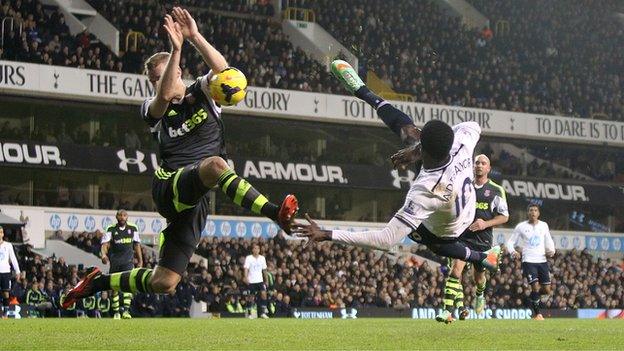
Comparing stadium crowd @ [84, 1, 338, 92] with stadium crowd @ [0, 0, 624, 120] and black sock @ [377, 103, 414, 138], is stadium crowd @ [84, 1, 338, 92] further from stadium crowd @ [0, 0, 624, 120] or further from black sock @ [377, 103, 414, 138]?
black sock @ [377, 103, 414, 138]

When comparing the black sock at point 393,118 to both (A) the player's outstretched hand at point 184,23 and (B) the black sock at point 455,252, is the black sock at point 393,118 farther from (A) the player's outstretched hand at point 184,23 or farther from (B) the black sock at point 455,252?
(A) the player's outstretched hand at point 184,23

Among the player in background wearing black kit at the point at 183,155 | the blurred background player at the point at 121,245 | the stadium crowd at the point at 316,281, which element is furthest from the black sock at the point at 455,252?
the stadium crowd at the point at 316,281

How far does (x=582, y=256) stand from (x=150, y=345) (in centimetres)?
3389

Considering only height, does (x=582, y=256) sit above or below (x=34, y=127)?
below

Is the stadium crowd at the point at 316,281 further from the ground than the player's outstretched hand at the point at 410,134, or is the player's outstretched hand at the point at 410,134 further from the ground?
the player's outstretched hand at the point at 410,134

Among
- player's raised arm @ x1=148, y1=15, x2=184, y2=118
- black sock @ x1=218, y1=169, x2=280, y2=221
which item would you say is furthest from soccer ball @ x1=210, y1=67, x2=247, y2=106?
black sock @ x1=218, y1=169, x2=280, y2=221

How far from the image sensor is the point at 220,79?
1047cm

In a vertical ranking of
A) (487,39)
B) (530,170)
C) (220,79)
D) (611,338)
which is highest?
(487,39)

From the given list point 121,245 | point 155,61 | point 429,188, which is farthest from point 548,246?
point 155,61

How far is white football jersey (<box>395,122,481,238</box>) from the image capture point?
33.5 ft

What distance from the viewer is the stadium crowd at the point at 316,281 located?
1106 inches

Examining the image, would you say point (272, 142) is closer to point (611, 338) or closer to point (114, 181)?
point (114, 181)

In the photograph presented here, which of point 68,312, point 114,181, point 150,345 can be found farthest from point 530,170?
point 150,345

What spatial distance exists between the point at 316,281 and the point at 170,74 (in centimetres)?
2317
